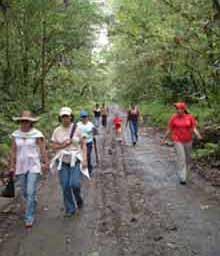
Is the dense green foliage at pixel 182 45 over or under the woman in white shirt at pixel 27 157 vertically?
over

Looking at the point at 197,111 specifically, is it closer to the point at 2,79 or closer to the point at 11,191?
the point at 2,79

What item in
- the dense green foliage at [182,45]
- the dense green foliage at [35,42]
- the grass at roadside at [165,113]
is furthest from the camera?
the dense green foliage at [35,42]

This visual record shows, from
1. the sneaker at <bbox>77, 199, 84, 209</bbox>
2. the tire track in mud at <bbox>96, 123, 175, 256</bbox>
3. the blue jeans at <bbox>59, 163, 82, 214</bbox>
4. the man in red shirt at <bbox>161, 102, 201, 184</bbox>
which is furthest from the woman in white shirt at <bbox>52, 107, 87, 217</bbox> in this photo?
the man in red shirt at <bbox>161, 102, 201, 184</bbox>

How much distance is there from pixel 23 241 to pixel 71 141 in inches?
82.9

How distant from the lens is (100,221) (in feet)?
27.1

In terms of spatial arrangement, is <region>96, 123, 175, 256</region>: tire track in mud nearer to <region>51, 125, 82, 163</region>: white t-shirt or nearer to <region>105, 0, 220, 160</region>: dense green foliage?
<region>51, 125, 82, 163</region>: white t-shirt

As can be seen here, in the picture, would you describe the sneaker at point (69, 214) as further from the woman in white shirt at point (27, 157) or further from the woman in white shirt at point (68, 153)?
the woman in white shirt at point (27, 157)

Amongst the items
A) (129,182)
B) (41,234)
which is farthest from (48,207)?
(129,182)

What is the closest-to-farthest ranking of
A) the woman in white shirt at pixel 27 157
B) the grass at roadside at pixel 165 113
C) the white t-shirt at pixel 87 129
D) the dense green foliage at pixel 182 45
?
the woman in white shirt at pixel 27 157 → the white t-shirt at pixel 87 129 → the dense green foliage at pixel 182 45 → the grass at roadside at pixel 165 113

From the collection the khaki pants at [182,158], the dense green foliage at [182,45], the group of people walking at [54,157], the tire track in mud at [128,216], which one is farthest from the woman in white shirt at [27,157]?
the dense green foliage at [182,45]

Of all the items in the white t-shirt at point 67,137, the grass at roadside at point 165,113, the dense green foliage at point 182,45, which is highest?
the dense green foliage at point 182,45

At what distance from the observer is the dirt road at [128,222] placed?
6789 mm

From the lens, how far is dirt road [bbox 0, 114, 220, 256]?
22.3ft

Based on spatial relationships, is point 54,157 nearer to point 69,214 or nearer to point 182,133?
point 69,214
